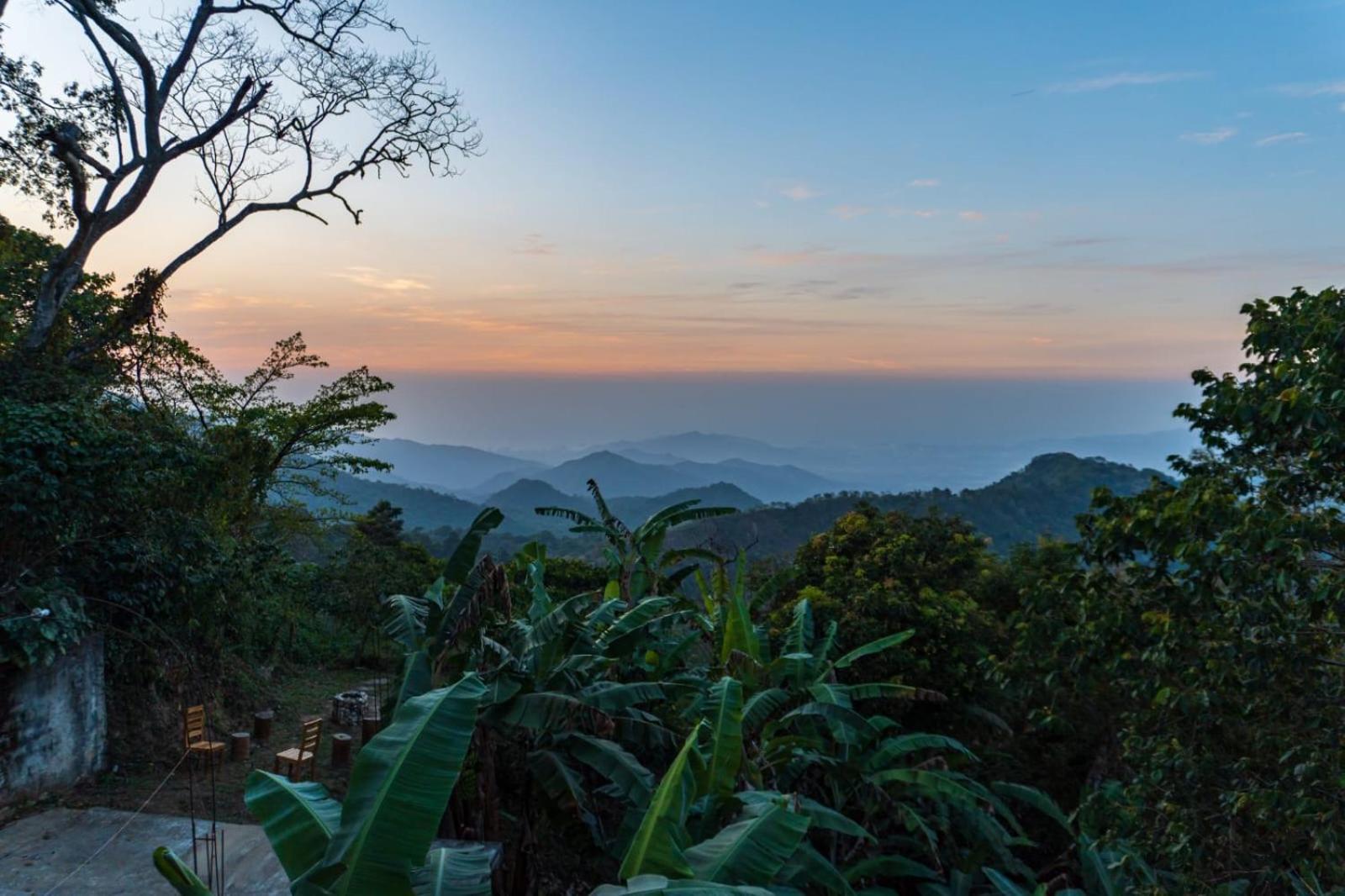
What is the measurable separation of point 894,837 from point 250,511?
530 inches

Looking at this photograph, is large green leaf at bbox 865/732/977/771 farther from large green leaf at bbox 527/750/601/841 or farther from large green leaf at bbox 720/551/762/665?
large green leaf at bbox 527/750/601/841

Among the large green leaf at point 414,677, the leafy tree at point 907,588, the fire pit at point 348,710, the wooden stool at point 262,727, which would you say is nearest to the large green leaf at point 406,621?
the large green leaf at point 414,677

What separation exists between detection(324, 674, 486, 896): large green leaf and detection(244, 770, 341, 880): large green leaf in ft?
1.53

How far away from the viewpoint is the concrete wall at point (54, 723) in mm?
7887

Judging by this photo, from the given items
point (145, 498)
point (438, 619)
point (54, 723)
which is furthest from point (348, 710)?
point (438, 619)

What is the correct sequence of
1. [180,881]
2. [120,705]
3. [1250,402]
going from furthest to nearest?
[120,705]
[1250,402]
[180,881]

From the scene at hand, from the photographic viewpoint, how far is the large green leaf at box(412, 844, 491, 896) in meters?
3.38

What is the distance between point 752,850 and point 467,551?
3.53 meters

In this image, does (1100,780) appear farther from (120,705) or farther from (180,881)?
(120,705)

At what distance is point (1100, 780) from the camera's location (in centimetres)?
1102

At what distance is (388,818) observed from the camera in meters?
3.00

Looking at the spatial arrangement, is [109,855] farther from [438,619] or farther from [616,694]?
[616,694]

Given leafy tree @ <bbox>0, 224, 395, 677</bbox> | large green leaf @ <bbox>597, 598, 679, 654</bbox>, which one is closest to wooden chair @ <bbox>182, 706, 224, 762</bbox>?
leafy tree @ <bbox>0, 224, 395, 677</bbox>

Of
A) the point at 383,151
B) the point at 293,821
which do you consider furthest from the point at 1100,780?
the point at 383,151
